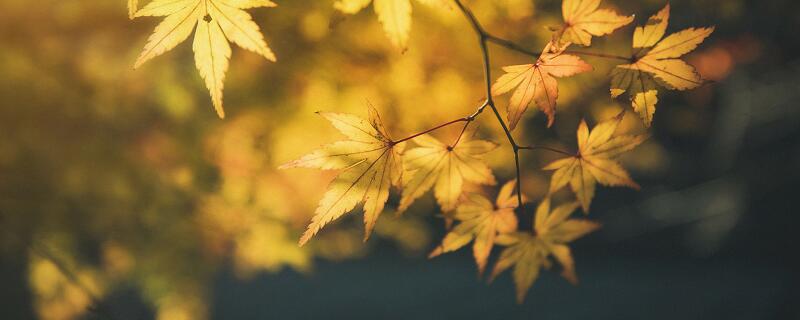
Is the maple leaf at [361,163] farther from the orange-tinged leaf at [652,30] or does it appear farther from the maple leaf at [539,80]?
the orange-tinged leaf at [652,30]

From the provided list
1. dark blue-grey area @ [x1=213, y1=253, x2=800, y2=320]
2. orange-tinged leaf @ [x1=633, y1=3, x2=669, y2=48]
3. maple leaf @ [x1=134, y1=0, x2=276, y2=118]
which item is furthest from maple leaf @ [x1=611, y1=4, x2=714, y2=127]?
Result: dark blue-grey area @ [x1=213, y1=253, x2=800, y2=320]

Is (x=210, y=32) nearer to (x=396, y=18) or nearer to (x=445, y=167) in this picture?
(x=396, y=18)

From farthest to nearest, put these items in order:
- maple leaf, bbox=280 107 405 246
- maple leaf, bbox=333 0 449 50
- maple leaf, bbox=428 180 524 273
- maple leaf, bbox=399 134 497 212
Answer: maple leaf, bbox=428 180 524 273 → maple leaf, bbox=399 134 497 212 → maple leaf, bbox=280 107 405 246 → maple leaf, bbox=333 0 449 50

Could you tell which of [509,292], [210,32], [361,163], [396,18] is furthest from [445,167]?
[509,292]

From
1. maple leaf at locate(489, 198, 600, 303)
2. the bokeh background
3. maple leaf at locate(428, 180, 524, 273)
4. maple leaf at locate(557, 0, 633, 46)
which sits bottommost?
maple leaf at locate(489, 198, 600, 303)

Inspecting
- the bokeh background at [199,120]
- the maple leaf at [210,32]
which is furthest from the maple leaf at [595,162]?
the maple leaf at [210,32]

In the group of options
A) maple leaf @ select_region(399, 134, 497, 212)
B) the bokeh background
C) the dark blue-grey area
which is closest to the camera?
maple leaf @ select_region(399, 134, 497, 212)

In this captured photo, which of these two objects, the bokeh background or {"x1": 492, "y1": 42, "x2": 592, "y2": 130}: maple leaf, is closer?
{"x1": 492, "y1": 42, "x2": 592, "y2": 130}: maple leaf

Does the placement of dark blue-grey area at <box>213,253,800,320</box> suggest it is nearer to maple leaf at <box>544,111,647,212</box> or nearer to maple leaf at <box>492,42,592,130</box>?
maple leaf at <box>544,111,647,212</box>
